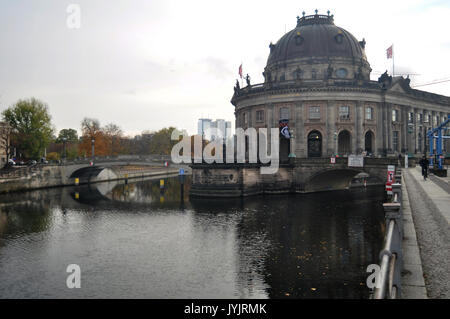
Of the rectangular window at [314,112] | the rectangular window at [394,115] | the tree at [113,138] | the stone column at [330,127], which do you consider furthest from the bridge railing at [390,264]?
the tree at [113,138]

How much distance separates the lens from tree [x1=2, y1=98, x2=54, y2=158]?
217 feet

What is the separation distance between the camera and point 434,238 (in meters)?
10.7

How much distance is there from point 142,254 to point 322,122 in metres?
40.9

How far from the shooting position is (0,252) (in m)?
22.3

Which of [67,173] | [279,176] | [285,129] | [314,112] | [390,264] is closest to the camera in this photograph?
[390,264]

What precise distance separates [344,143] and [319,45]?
16.4 m

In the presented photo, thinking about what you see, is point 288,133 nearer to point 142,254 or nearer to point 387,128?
point 387,128

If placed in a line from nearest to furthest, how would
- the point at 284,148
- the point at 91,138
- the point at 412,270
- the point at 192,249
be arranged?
the point at 412,270 < the point at 192,249 < the point at 284,148 < the point at 91,138

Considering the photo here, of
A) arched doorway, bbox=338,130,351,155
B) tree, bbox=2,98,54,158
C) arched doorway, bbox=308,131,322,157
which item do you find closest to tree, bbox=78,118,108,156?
tree, bbox=2,98,54,158

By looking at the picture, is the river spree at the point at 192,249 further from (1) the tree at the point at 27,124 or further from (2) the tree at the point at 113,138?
(2) the tree at the point at 113,138

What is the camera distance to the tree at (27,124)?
66.2 meters

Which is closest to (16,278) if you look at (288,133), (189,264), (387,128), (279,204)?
Answer: (189,264)

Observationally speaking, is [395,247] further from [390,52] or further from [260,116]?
[390,52]

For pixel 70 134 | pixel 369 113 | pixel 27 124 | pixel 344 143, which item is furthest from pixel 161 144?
pixel 369 113
